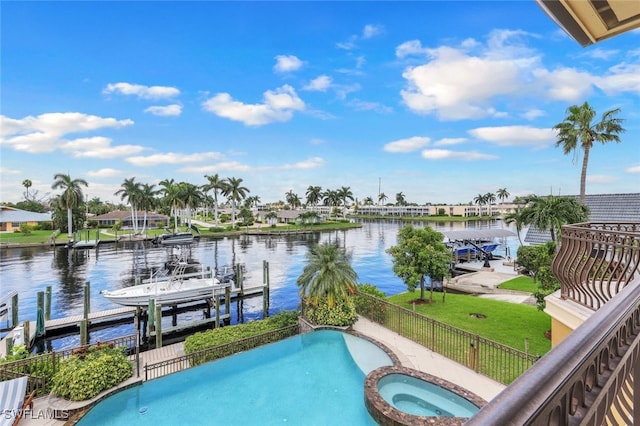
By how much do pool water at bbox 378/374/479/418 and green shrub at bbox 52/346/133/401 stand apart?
344 inches

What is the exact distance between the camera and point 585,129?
22156mm

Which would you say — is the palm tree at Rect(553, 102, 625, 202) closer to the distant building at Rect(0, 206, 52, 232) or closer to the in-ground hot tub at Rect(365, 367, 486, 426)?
the in-ground hot tub at Rect(365, 367, 486, 426)

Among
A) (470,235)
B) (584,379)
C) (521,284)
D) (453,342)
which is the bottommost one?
(521,284)

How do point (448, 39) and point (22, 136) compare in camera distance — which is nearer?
point (448, 39)

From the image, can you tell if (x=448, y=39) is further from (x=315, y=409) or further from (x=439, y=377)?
(x=315, y=409)

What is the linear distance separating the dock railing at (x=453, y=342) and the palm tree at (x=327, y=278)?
1460mm

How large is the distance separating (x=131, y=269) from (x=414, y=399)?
3125cm

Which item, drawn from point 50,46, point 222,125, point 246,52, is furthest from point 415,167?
point 50,46

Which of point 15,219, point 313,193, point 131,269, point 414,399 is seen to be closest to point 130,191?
point 15,219

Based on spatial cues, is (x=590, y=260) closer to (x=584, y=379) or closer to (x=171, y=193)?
(x=584, y=379)

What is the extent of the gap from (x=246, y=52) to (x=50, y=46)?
1144 cm

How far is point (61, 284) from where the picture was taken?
26.4m

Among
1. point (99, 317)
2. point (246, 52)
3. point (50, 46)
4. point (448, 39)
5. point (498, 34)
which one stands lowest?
point (99, 317)

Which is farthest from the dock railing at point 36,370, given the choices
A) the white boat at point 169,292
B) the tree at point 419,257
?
the tree at point 419,257
